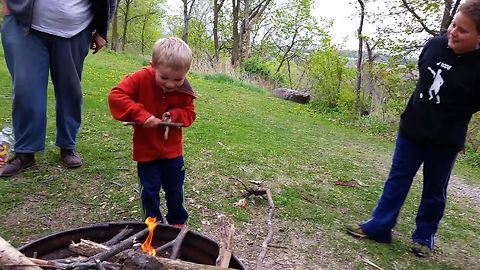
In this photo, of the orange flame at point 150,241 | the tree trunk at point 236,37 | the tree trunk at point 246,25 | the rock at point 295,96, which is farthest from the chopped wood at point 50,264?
the tree trunk at point 246,25

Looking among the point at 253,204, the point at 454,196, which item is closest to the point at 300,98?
the point at 454,196

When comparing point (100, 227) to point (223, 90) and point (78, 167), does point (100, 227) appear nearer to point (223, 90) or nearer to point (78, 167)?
point (78, 167)

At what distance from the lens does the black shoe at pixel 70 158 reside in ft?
10.3

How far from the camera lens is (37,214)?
2502mm

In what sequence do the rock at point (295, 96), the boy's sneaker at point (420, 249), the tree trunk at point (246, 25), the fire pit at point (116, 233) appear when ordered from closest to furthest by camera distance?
the fire pit at point (116, 233)
the boy's sneaker at point (420, 249)
the rock at point (295, 96)
the tree trunk at point (246, 25)

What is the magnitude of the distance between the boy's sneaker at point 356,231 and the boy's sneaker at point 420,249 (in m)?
0.30

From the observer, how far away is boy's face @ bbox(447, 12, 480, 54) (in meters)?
2.16

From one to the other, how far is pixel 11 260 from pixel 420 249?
2.34 meters

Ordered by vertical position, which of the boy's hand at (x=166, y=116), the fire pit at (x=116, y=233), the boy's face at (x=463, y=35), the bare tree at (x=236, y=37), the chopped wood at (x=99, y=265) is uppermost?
the bare tree at (x=236, y=37)

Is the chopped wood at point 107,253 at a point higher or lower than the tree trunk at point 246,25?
lower

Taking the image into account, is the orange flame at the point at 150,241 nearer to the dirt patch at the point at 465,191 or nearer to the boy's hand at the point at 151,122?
the boy's hand at the point at 151,122

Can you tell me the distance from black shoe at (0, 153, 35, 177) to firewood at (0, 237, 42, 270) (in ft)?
5.74

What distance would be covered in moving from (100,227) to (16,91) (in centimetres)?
134

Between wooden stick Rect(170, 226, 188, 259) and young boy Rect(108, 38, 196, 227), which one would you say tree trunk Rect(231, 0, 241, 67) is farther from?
wooden stick Rect(170, 226, 188, 259)
